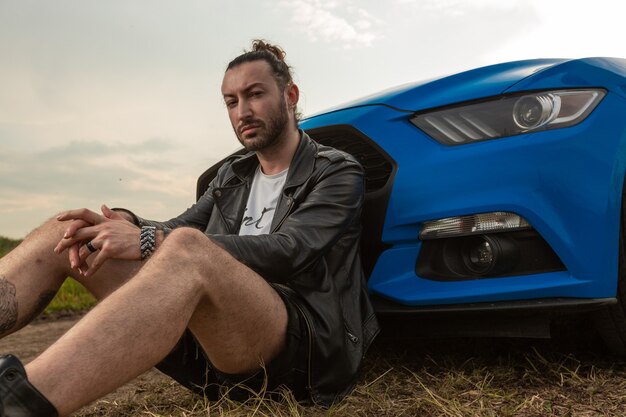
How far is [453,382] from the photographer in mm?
2396

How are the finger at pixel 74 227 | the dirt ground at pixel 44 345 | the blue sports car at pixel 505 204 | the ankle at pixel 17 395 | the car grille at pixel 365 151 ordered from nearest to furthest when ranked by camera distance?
1. the ankle at pixel 17 395
2. the finger at pixel 74 227
3. the blue sports car at pixel 505 204
4. the car grille at pixel 365 151
5. the dirt ground at pixel 44 345

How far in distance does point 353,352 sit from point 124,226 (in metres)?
0.85

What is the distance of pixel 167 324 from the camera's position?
65.1 inches

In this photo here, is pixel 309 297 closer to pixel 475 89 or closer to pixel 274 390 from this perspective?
pixel 274 390

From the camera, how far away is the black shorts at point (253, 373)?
6.81ft

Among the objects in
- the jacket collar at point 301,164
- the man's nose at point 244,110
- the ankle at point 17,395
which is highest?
the man's nose at point 244,110

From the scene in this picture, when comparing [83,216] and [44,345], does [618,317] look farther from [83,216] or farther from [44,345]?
[44,345]

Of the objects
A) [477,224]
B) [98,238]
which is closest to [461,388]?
[477,224]

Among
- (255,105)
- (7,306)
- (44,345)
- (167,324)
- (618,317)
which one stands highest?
(255,105)

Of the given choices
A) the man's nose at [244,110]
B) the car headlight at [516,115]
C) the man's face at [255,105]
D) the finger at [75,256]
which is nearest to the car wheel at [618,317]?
the car headlight at [516,115]

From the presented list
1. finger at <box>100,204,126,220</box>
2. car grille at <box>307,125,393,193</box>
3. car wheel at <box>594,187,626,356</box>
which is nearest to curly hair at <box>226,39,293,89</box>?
car grille at <box>307,125,393,193</box>

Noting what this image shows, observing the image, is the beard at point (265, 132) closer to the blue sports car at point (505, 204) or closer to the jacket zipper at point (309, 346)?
the blue sports car at point (505, 204)

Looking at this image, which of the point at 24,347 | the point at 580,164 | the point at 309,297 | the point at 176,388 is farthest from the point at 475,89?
the point at 24,347

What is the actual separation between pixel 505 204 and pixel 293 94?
1.06 m
